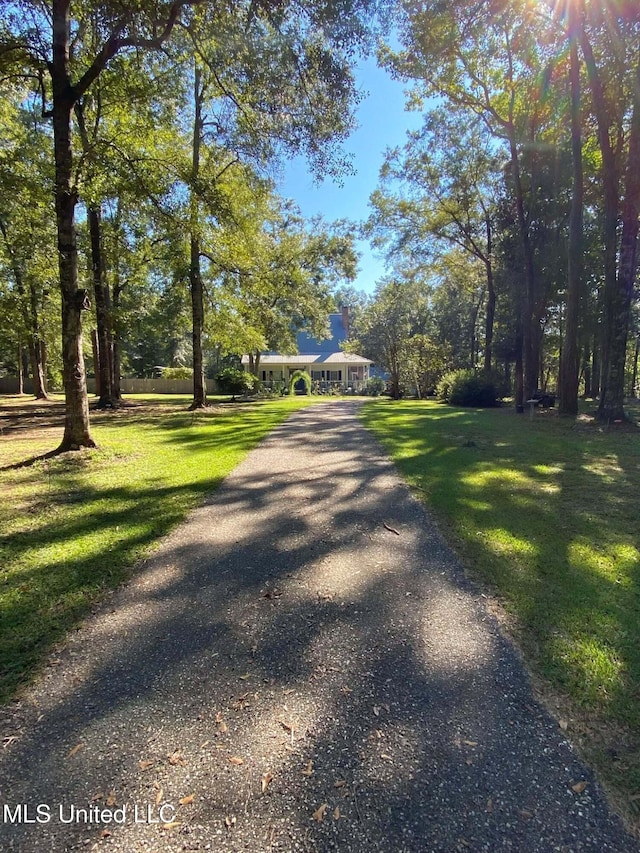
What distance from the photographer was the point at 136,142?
10117 millimetres

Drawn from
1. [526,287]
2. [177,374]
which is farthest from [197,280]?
[177,374]

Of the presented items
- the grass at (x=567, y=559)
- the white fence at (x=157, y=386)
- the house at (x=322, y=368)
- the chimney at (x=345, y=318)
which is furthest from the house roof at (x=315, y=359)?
the grass at (x=567, y=559)

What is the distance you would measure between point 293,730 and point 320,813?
0.38 meters

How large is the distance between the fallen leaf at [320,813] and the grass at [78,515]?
1.59 meters

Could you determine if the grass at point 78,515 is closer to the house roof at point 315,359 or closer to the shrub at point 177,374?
the house roof at point 315,359

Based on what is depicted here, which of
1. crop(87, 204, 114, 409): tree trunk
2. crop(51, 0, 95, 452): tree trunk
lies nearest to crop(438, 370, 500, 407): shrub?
crop(87, 204, 114, 409): tree trunk

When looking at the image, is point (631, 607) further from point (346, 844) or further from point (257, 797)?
point (257, 797)

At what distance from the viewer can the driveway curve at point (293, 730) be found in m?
1.51

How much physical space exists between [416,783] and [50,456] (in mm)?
7765

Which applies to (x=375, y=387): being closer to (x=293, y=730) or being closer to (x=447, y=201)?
(x=447, y=201)

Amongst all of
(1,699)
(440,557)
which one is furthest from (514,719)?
(1,699)

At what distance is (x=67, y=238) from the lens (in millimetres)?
7520

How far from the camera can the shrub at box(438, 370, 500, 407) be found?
71.5ft

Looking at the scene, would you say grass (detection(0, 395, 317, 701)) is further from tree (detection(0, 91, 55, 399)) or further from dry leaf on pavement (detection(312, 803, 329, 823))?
tree (detection(0, 91, 55, 399))
